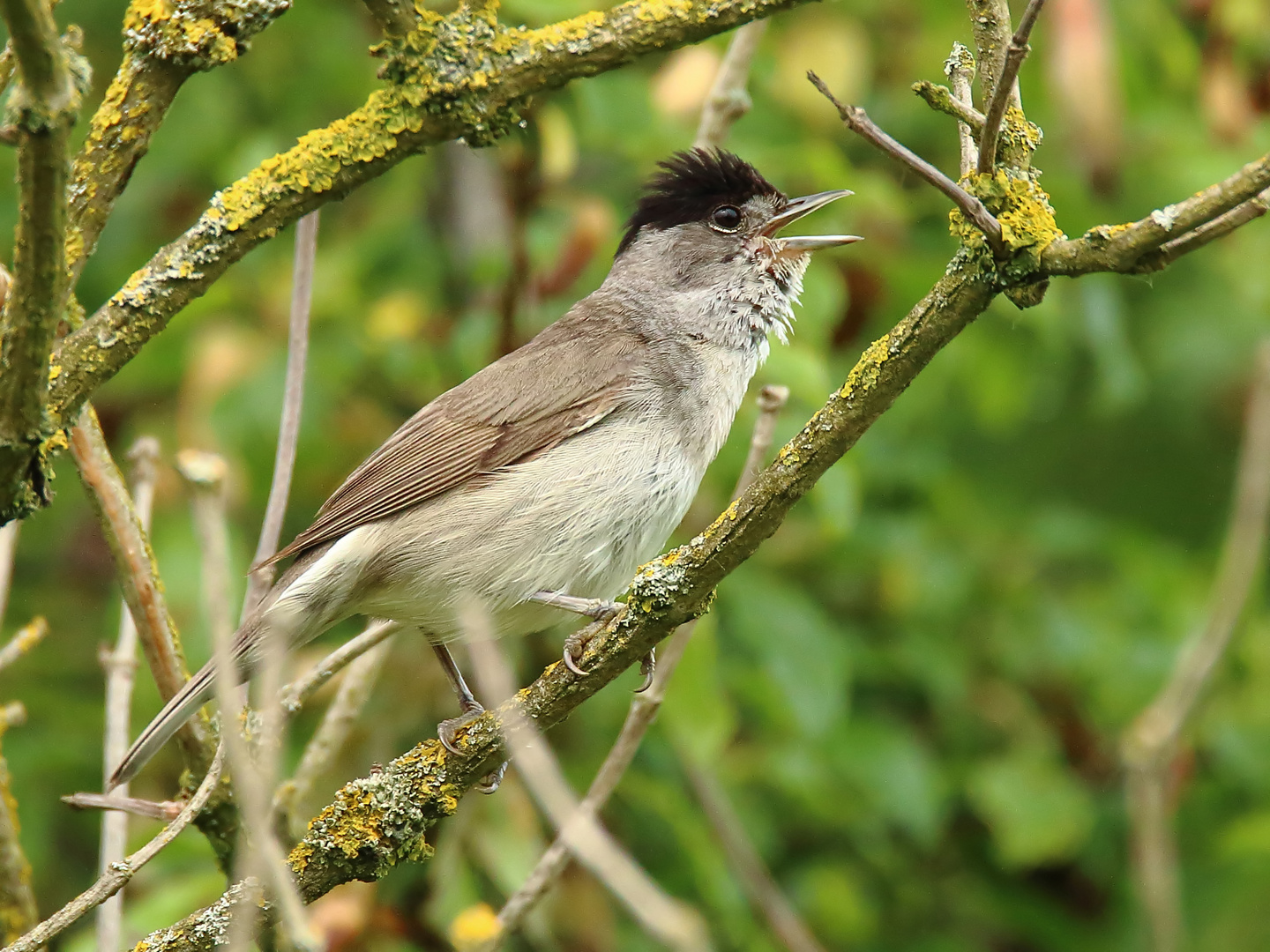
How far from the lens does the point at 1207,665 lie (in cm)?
229

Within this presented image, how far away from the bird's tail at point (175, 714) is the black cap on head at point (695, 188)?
88.2 inches

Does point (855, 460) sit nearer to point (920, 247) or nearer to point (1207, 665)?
point (920, 247)

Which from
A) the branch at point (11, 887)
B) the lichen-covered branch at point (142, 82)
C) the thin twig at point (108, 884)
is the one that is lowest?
the thin twig at point (108, 884)

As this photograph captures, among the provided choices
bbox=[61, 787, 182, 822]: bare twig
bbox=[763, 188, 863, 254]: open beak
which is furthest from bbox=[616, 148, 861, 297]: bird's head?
bbox=[61, 787, 182, 822]: bare twig

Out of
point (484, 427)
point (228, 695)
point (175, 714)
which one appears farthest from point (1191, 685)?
point (484, 427)

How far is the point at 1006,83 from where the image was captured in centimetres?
198

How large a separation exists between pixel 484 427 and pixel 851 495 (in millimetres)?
1067

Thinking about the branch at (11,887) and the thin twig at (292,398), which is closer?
the branch at (11,887)

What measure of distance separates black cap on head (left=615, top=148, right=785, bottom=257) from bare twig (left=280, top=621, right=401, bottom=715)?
1.90m

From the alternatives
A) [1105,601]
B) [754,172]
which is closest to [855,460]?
[754,172]

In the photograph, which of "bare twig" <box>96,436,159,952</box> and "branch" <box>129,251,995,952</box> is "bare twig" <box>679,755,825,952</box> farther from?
"bare twig" <box>96,436,159,952</box>

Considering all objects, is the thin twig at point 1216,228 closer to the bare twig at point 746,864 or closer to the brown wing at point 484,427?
the bare twig at point 746,864

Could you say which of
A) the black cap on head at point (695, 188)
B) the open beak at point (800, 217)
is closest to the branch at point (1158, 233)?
the open beak at point (800, 217)

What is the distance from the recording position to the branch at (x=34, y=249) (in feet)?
5.61
